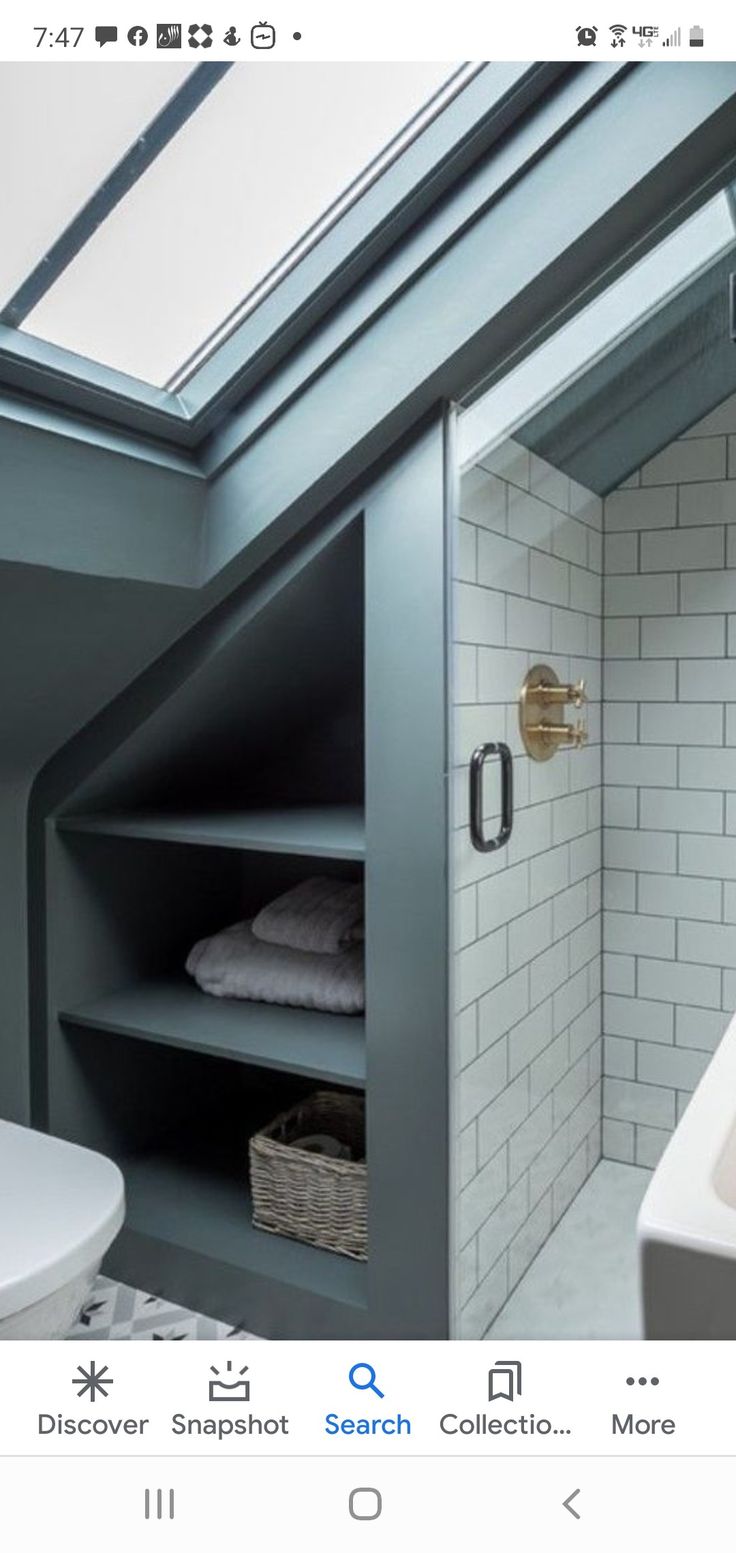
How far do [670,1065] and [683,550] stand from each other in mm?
620

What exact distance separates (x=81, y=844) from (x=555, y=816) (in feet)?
2.27

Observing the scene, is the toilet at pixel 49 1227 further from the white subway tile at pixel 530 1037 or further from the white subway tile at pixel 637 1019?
the white subway tile at pixel 637 1019

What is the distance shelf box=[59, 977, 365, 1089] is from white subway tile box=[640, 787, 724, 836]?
0.47 metres

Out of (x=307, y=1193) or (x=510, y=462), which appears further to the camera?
(x=307, y=1193)

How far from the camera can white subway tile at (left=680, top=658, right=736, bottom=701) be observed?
3.68ft

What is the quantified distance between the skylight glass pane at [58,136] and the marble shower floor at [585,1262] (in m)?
1.04

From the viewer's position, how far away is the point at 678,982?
47.3 inches

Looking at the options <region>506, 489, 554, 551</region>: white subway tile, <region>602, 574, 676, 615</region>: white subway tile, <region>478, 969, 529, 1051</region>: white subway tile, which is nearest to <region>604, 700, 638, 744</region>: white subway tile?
<region>602, 574, 676, 615</region>: white subway tile

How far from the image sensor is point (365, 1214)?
1.25m
